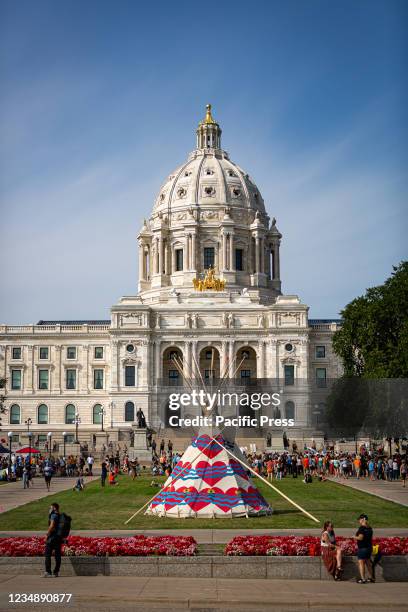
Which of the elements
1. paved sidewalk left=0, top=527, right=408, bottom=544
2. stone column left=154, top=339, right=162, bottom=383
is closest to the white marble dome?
stone column left=154, top=339, right=162, bottom=383

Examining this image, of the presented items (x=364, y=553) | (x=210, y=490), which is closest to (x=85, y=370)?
(x=210, y=490)

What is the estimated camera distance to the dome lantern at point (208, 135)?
149625 millimetres

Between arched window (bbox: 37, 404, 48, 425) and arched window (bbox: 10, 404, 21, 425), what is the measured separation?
259cm

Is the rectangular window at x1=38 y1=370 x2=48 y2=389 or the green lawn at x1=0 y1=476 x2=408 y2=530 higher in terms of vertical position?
the rectangular window at x1=38 y1=370 x2=48 y2=389

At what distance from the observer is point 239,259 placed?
447ft

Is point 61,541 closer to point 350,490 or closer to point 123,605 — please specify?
point 123,605

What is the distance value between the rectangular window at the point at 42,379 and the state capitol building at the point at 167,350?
0.43 ft

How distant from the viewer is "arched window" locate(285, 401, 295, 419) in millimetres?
111713

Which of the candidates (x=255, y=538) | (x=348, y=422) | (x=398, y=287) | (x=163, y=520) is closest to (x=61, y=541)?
(x=255, y=538)

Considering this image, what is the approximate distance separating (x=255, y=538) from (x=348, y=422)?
4859 cm

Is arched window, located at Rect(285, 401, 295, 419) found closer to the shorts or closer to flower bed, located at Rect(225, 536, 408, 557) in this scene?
flower bed, located at Rect(225, 536, 408, 557)

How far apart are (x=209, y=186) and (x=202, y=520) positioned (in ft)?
352

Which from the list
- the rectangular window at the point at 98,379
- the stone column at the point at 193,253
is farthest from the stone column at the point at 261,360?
the rectangular window at the point at 98,379

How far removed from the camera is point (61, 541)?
22703 millimetres
